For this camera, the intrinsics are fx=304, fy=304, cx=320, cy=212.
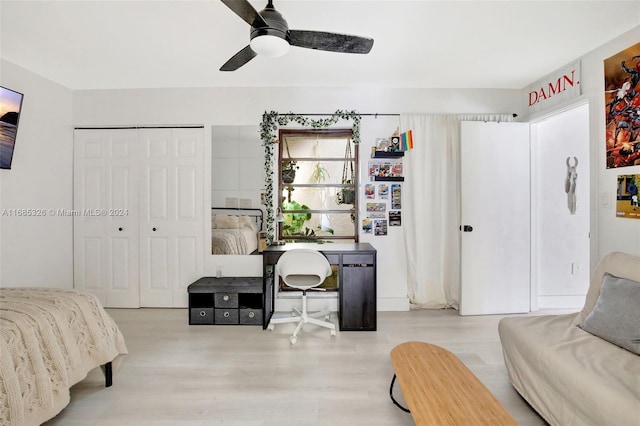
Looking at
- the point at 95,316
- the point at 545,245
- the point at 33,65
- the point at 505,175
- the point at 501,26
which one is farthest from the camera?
the point at 545,245

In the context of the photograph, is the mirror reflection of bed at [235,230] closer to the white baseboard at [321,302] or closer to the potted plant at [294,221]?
the potted plant at [294,221]

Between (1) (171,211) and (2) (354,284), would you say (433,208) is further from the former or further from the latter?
(1) (171,211)

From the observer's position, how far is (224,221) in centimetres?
379

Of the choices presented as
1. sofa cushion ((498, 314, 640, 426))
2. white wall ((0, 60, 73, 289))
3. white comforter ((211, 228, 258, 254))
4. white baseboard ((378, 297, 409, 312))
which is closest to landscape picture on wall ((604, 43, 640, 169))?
sofa cushion ((498, 314, 640, 426))

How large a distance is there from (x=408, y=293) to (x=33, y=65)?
4829 millimetres

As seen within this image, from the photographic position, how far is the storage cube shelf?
3.33 meters

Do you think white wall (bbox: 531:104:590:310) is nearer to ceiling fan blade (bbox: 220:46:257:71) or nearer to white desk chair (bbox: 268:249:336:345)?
white desk chair (bbox: 268:249:336:345)

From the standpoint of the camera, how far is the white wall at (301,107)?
374cm

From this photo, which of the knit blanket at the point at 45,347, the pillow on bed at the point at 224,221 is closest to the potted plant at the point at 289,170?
the pillow on bed at the point at 224,221

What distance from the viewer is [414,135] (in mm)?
3734

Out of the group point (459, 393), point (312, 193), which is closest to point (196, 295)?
point (312, 193)

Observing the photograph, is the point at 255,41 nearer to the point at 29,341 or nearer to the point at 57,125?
the point at 29,341

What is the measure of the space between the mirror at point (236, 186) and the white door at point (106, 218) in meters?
1.04

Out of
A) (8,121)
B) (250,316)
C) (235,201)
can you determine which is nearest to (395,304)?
(250,316)
